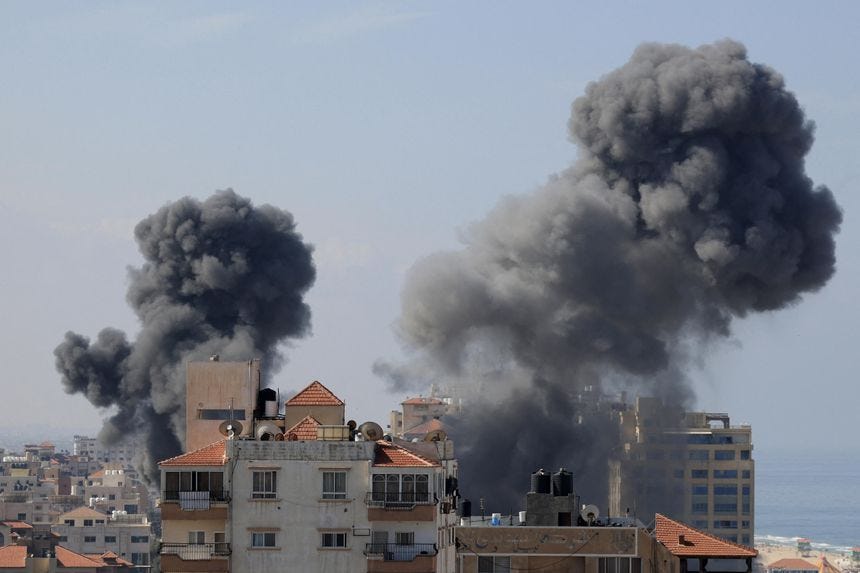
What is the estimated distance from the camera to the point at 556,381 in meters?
82.9

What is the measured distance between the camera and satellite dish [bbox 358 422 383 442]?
34106 millimetres

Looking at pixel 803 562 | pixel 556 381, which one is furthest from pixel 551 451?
pixel 803 562

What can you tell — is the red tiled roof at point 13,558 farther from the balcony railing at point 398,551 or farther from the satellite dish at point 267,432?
the balcony railing at point 398,551

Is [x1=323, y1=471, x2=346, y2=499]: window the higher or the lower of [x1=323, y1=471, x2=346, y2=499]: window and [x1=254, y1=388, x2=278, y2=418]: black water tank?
the lower

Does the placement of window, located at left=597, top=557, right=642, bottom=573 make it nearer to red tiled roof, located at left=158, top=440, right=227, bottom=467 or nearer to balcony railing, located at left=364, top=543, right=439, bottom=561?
balcony railing, located at left=364, top=543, right=439, bottom=561

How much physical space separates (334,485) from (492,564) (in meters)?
7.61

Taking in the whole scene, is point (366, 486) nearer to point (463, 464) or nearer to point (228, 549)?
point (228, 549)

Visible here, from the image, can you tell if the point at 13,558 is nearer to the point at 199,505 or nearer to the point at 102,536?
the point at 102,536

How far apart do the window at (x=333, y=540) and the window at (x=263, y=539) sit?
69 cm

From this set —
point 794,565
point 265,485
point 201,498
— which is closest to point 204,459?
point 201,498

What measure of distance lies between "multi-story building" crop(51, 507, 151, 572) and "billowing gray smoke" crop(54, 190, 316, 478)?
41.6 ft

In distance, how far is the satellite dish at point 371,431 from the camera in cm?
3411

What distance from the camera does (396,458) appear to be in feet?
108

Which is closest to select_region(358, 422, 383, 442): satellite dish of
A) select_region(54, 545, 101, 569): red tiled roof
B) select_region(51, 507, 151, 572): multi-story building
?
select_region(54, 545, 101, 569): red tiled roof
